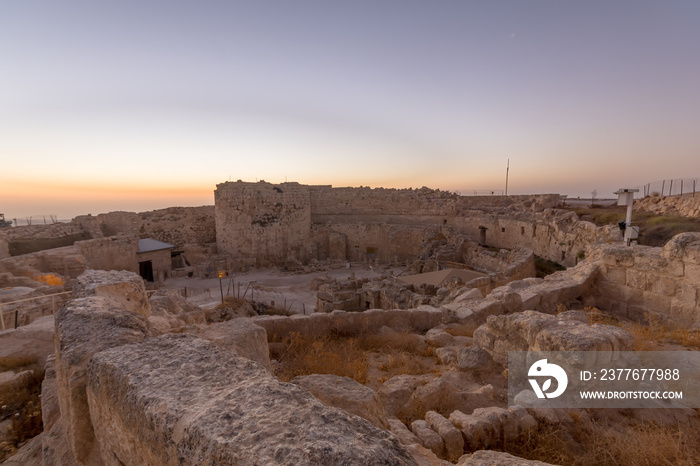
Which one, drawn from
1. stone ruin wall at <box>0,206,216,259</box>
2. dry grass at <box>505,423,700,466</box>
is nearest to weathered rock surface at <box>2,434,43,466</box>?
dry grass at <box>505,423,700,466</box>

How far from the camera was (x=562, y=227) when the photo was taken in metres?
15.3

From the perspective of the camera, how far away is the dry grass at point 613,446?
98.9 inches

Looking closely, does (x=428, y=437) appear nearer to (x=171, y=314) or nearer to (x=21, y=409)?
(x=171, y=314)

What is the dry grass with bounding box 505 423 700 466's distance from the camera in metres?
2.51

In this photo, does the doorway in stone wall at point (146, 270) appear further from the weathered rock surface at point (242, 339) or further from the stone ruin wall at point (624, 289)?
the stone ruin wall at point (624, 289)

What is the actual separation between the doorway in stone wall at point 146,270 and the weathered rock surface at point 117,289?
48.8ft

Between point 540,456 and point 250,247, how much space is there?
60.2 feet

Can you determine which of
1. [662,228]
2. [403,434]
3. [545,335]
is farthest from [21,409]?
[662,228]

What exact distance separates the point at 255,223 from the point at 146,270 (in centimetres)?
604

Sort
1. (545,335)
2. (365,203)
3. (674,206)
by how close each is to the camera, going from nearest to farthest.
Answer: (545,335)
(674,206)
(365,203)

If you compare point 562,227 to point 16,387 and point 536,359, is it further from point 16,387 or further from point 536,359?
point 16,387

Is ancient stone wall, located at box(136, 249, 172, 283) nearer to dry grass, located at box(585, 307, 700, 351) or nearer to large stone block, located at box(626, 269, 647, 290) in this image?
dry grass, located at box(585, 307, 700, 351)

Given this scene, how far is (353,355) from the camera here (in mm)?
5082

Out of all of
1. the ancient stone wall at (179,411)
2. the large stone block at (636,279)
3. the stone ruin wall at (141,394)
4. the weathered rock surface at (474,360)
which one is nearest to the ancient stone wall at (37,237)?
the stone ruin wall at (141,394)
